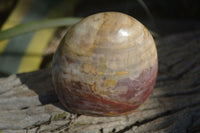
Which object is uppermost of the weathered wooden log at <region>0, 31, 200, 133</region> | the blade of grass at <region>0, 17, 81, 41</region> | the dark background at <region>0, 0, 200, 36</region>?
the blade of grass at <region>0, 17, 81, 41</region>

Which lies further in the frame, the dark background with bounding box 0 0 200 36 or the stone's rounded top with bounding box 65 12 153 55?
the dark background with bounding box 0 0 200 36

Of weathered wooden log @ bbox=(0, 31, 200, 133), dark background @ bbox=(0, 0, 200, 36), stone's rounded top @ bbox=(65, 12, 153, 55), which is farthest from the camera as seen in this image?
dark background @ bbox=(0, 0, 200, 36)

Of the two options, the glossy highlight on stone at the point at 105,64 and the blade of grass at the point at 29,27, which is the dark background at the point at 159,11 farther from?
the glossy highlight on stone at the point at 105,64

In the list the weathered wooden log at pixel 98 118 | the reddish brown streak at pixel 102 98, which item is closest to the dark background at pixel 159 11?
the weathered wooden log at pixel 98 118

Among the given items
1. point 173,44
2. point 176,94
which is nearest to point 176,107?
point 176,94

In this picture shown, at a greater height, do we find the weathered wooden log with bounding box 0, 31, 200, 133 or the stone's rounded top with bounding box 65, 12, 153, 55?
the stone's rounded top with bounding box 65, 12, 153, 55

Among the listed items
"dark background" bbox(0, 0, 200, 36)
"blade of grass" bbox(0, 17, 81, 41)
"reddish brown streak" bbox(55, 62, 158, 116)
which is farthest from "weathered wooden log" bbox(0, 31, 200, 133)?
"dark background" bbox(0, 0, 200, 36)

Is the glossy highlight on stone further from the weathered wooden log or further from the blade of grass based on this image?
the blade of grass
